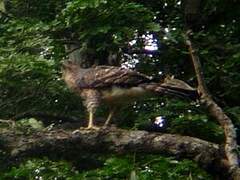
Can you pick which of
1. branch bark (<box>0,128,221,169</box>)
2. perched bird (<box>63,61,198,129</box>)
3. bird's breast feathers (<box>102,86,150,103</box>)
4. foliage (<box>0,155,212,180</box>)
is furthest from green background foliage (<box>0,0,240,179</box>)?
bird's breast feathers (<box>102,86,150,103</box>)

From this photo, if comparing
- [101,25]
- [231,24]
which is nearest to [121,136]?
[101,25]

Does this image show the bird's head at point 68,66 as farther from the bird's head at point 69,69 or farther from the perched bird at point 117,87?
the perched bird at point 117,87

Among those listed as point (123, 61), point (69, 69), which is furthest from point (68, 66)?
point (123, 61)

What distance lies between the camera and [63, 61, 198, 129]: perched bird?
5579mm

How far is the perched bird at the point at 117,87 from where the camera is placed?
5579mm

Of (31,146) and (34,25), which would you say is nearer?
(31,146)

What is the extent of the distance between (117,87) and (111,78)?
10cm

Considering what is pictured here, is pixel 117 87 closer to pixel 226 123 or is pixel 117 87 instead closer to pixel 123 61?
pixel 226 123

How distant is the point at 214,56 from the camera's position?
6840 millimetres

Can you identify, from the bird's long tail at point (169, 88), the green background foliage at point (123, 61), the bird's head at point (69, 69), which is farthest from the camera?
the bird's head at point (69, 69)

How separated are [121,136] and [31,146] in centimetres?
75

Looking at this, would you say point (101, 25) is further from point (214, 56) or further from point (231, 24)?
point (231, 24)

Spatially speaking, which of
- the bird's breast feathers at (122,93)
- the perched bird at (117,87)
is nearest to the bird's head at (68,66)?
the perched bird at (117,87)

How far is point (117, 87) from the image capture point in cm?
568
